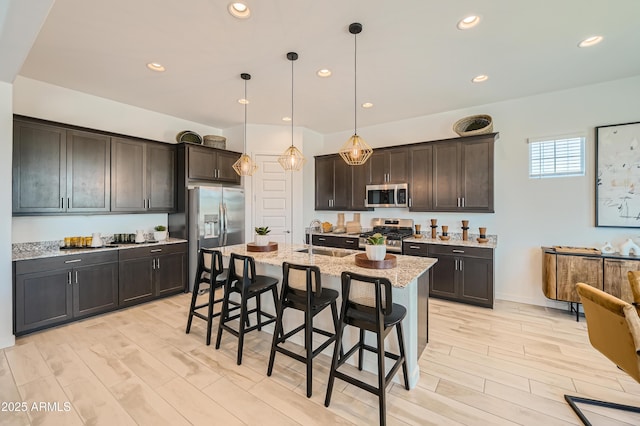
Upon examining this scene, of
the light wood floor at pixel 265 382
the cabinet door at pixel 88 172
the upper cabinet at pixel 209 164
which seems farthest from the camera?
the upper cabinet at pixel 209 164

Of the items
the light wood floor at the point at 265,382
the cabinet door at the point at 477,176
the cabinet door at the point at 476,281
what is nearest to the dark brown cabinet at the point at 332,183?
the cabinet door at the point at 477,176

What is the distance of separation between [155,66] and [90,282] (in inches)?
109

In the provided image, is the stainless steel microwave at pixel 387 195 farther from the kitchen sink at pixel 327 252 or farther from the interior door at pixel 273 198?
the kitchen sink at pixel 327 252

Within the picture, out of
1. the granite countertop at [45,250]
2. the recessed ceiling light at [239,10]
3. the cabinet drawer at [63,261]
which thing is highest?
the recessed ceiling light at [239,10]

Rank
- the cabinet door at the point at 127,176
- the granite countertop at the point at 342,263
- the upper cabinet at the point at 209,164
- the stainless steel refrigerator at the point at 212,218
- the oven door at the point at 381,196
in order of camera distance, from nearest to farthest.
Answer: the granite countertop at the point at 342,263
the cabinet door at the point at 127,176
the stainless steel refrigerator at the point at 212,218
the upper cabinet at the point at 209,164
the oven door at the point at 381,196

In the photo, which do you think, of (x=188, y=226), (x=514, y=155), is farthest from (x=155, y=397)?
(x=514, y=155)

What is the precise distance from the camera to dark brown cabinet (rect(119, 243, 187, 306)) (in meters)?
3.83

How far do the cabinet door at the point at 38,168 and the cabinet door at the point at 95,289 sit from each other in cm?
86

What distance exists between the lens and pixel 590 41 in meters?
2.66

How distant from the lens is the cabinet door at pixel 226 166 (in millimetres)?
5039

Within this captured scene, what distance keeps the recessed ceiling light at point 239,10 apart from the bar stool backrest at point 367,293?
225 cm

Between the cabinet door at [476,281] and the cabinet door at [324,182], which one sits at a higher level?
the cabinet door at [324,182]

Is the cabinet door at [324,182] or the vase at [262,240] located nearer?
the vase at [262,240]

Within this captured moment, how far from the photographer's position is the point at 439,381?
2.28 m
